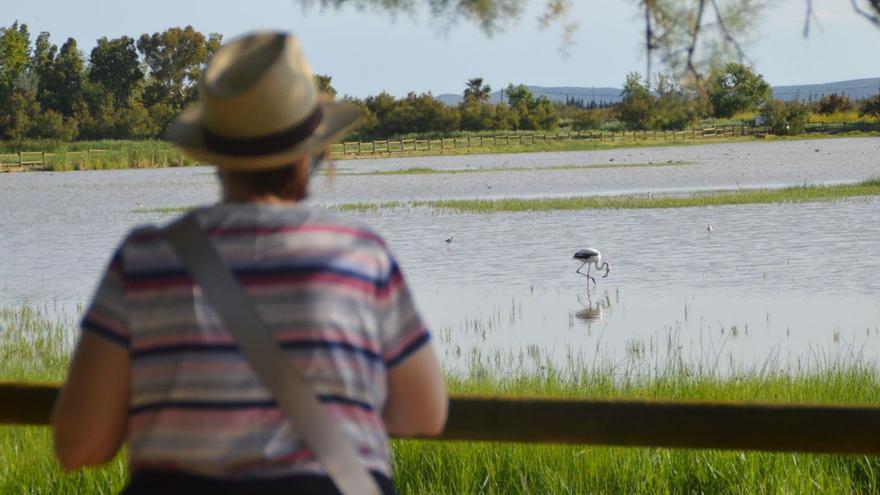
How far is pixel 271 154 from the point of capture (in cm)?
182

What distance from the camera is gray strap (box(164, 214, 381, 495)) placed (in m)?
1.72

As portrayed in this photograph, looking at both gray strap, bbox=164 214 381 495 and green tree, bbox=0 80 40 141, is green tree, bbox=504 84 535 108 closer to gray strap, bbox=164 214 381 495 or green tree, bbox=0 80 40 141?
green tree, bbox=0 80 40 141

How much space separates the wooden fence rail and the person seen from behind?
123 cm

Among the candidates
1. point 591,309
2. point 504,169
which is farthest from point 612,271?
point 504,169

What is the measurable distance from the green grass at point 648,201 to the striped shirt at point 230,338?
2732 centimetres

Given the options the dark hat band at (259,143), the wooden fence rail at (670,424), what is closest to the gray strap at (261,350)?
the dark hat band at (259,143)

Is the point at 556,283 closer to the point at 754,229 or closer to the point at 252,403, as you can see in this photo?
the point at 754,229

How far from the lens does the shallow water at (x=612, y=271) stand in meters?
11.8

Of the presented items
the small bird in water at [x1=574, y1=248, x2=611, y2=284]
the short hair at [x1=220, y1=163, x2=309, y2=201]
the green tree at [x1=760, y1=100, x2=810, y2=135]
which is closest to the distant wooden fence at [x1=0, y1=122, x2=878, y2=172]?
the green tree at [x1=760, y1=100, x2=810, y2=135]

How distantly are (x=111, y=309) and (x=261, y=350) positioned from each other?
0.25m

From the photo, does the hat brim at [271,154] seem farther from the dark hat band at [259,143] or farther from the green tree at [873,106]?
the green tree at [873,106]

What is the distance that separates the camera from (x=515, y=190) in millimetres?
37344

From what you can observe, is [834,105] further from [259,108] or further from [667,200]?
[259,108]

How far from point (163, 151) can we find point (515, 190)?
3635 cm
